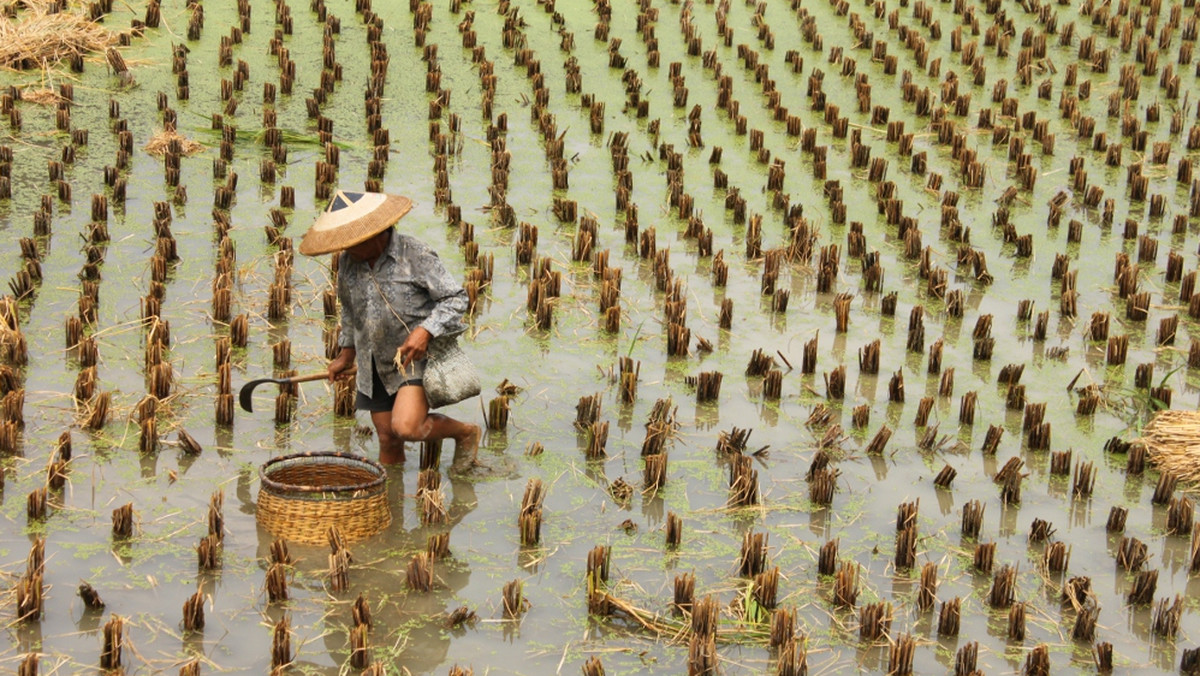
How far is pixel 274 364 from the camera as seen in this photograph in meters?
7.04

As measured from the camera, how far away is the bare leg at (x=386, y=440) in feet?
20.0

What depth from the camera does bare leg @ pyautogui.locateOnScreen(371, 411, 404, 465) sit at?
6094 mm

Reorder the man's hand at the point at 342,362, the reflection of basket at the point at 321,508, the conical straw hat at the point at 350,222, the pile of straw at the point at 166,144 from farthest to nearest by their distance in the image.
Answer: the pile of straw at the point at 166,144, the man's hand at the point at 342,362, the conical straw hat at the point at 350,222, the reflection of basket at the point at 321,508

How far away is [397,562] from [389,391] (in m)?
0.87

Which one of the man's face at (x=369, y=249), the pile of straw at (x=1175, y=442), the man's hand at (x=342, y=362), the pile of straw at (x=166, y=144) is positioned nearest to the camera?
the man's face at (x=369, y=249)

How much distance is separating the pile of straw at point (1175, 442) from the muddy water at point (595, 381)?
19 cm

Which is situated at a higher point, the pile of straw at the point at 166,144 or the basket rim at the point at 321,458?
the pile of straw at the point at 166,144

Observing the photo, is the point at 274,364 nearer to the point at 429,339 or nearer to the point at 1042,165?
the point at 429,339

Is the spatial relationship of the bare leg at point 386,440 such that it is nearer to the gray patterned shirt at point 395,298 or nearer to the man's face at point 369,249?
the gray patterned shirt at point 395,298

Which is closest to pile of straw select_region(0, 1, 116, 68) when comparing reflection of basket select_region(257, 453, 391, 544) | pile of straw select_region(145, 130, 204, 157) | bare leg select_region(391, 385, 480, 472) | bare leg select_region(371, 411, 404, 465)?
pile of straw select_region(145, 130, 204, 157)

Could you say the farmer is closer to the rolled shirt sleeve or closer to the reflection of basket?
the rolled shirt sleeve

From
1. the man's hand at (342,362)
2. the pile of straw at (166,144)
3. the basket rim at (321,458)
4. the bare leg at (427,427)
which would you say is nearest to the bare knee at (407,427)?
the bare leg at (427,427)

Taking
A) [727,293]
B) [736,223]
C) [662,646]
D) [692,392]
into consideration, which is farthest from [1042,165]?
[662,646]

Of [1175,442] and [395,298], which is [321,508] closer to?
[395,298]
